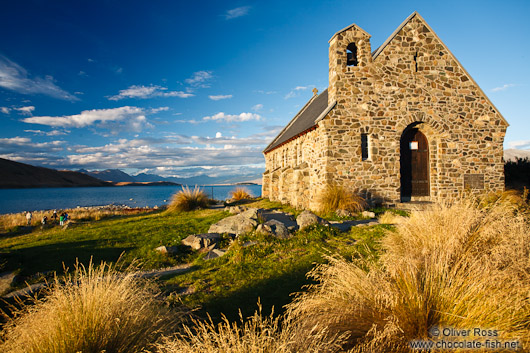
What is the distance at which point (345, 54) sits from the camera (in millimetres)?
13406

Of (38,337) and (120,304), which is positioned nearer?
(38,337)

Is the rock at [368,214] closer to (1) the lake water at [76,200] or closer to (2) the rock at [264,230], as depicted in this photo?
(2) the rock at [264,230]

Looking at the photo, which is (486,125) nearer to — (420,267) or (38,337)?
(420,267)

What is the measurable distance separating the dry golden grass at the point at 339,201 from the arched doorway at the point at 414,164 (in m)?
3.30

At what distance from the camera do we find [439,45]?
45.5ft

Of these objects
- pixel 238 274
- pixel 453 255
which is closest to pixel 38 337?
pixel 238 274

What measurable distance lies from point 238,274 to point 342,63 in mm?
11504

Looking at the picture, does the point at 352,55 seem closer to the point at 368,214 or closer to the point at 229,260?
the point at 368,214

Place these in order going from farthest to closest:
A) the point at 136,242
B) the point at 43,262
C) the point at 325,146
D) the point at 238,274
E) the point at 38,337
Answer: the point at 325,146, the point at 136,242, the point at 43,262, the point at 238,274, the point at 38,337

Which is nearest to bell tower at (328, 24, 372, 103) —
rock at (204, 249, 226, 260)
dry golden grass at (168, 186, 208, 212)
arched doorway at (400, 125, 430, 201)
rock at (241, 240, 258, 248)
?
arched doorway at (400, 125, 430, 201)

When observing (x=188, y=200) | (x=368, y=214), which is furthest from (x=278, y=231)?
(x=188, y=200)

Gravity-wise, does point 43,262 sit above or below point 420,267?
below

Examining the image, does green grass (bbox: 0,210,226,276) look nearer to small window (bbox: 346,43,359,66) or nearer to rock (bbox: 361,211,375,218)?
rock (bbox: 361,211,375,218)

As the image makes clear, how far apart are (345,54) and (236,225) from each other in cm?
982
